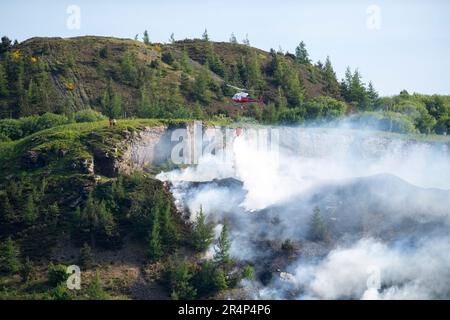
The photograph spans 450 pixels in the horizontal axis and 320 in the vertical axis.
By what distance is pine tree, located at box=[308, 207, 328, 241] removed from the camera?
343 feet

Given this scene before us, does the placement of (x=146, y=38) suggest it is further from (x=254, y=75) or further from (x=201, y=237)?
(x=201, y=237)

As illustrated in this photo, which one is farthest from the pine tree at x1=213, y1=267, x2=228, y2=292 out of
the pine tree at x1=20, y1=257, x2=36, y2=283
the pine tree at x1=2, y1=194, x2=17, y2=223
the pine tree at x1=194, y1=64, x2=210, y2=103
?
the pine tree at x1=194, y1=64, x2=210, y2=103

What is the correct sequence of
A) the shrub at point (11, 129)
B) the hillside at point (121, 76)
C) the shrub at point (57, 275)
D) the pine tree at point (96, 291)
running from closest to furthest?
the pine tree at point (96, 291) < the shrub at point (57, 275) < the shrub at point (11, 129) < the hillside at point (121, 76)

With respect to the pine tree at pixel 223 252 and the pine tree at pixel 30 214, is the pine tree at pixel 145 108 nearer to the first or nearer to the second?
the pine tree at pixel 30 214

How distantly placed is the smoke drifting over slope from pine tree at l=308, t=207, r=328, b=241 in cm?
102

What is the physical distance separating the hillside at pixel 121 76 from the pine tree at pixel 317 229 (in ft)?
167

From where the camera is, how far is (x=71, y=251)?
100062mm

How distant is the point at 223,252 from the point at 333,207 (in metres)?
22.2

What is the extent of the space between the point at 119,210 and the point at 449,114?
315 feet

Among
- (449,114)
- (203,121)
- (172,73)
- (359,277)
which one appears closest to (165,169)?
(203,121)

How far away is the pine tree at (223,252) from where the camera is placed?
97375 mm

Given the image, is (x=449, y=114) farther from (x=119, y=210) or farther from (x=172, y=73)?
(x=119, y=210)

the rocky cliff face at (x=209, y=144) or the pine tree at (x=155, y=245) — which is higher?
the rocky cliff face at (x=209, y=144)

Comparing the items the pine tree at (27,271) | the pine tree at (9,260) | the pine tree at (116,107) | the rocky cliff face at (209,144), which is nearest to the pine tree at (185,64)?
the pine tree at (116,107)
